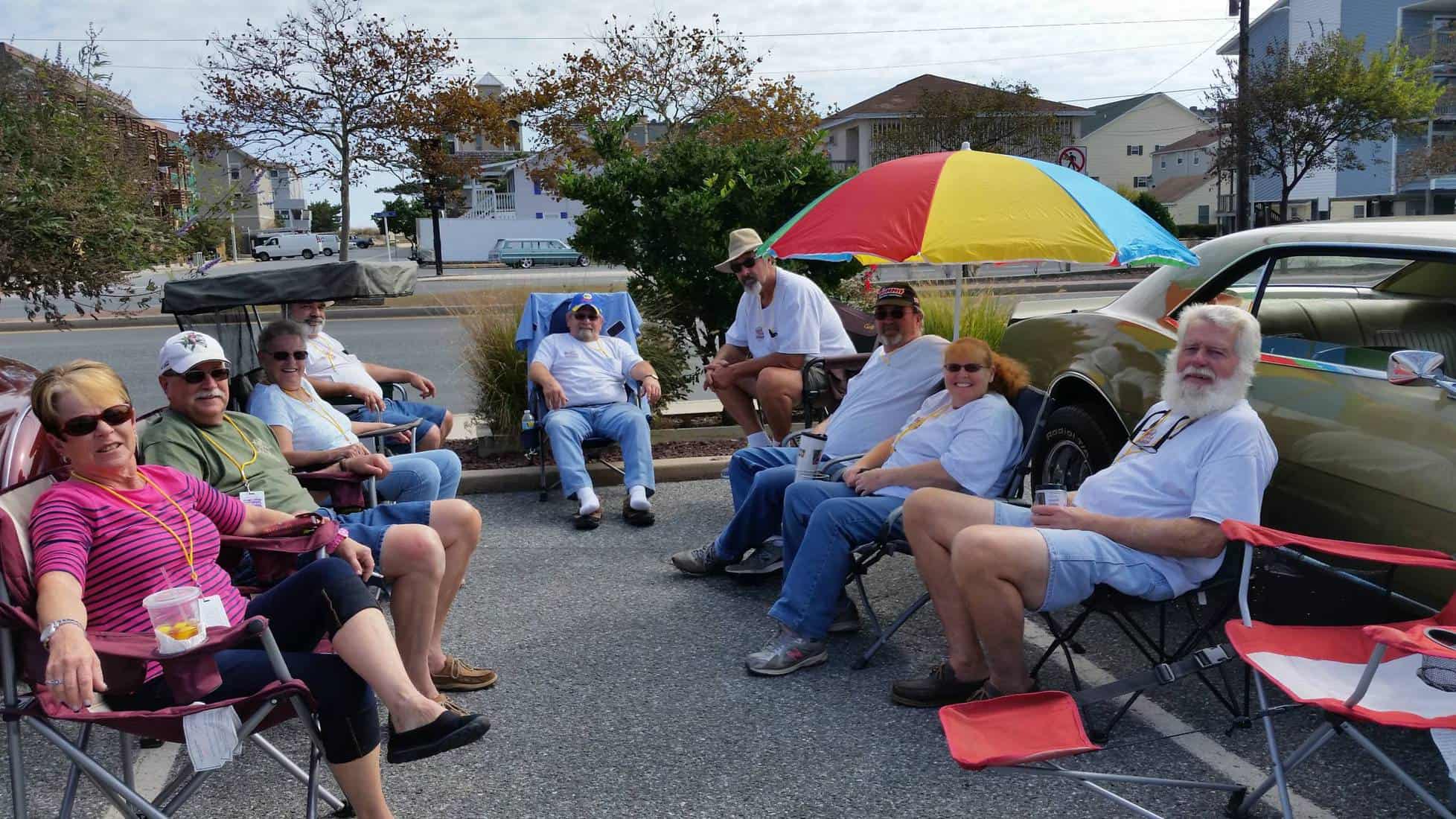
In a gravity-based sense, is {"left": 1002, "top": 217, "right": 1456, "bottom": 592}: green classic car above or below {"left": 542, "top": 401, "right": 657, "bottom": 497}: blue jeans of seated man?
above

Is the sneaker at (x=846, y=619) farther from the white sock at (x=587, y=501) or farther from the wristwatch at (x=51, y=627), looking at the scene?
the wristwatch at (x=51, y=627)

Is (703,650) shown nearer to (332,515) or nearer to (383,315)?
(332,515)

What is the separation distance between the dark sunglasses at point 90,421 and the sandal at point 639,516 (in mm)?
3269

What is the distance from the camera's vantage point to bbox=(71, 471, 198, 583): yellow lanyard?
2.93 metres

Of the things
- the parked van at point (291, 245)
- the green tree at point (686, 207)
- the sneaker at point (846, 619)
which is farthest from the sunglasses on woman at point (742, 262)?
the parked van at point (291, 245)

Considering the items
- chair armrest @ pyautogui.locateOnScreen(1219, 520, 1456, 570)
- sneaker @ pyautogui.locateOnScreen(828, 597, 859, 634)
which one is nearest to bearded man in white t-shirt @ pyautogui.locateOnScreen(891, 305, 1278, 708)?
chair armrest @ pyautogui.locateOnScreen(1219, 520, 1456, 570)

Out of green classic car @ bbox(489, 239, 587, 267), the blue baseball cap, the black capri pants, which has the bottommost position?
the black capri pants

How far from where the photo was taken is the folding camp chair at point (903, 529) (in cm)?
396

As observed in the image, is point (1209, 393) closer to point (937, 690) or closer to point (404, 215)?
point (937, 690)

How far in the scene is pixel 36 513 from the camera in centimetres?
280

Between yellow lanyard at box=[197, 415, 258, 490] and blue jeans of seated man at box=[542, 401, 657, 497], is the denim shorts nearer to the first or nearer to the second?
yellow lanyard at box=[197, 415, 258, 490]

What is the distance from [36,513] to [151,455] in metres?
0.79

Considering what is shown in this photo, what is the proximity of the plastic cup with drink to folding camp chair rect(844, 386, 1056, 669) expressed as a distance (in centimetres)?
222

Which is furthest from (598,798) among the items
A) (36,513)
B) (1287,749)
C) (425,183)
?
(425,183)
